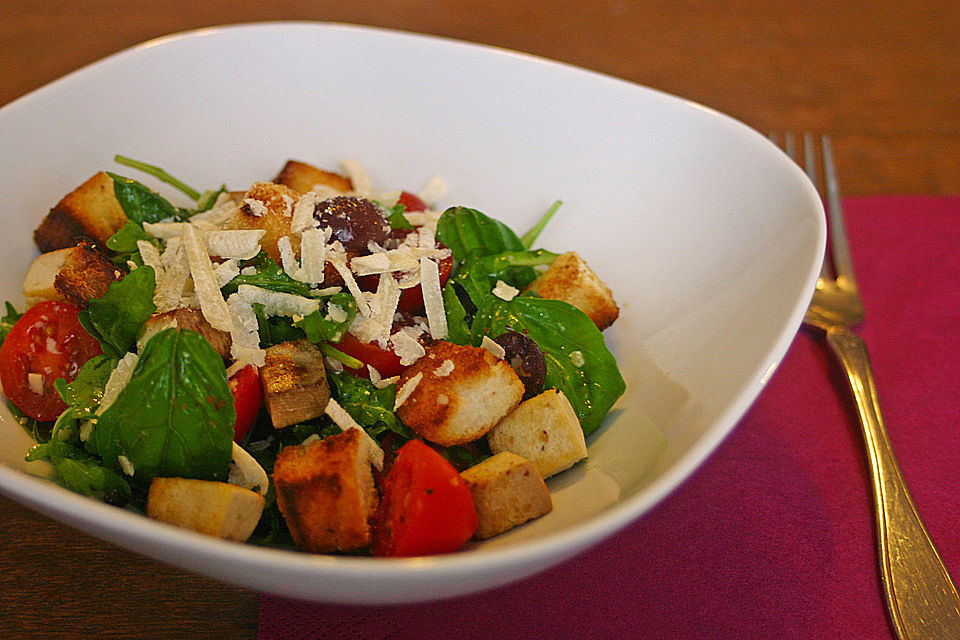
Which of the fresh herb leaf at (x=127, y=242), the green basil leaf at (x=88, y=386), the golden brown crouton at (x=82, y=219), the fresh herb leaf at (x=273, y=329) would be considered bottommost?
the fresh herb leaf at (x=273, y=329)

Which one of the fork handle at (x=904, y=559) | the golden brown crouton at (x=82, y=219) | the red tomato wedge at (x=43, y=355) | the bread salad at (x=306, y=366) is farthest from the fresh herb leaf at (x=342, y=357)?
the fork handle at (x=904, y=559)

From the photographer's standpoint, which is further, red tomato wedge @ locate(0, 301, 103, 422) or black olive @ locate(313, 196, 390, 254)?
black olive @ locate(313, 196, 390, 254)

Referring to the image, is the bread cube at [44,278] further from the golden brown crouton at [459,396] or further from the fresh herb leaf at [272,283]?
the golden brown crouton at [459,396]

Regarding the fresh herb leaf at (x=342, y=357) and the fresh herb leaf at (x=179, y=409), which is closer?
the fresh herb leaf at (x=179, y=409)

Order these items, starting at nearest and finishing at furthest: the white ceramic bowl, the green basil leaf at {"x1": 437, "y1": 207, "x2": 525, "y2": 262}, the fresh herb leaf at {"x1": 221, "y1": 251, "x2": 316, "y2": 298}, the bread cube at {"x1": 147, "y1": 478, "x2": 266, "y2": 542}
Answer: the white ceramic bowl → the bread cube at {"x1": 147, "y1": 478, "x2": 266, "y2": 542} → the fresh herb leaf at {"x1": 221, "y1": 251, "x2": 316, "y2": 298} → the green basil leaf at {"x1": 437, "y1": 207, "x2": 525, "y2": 262}

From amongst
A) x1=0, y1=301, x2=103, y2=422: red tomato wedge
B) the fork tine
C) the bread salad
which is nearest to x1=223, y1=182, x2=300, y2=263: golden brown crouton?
the bread salad

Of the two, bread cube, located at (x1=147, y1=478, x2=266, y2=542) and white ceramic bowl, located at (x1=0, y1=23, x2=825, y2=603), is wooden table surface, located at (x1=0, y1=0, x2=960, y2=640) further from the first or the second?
bread cube, located at (x1=147, y1=478, x2=266, y2=542)

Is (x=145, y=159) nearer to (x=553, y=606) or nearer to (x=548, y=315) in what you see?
(x=548, y=315)

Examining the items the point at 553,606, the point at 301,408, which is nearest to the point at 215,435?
the point at 301,408
